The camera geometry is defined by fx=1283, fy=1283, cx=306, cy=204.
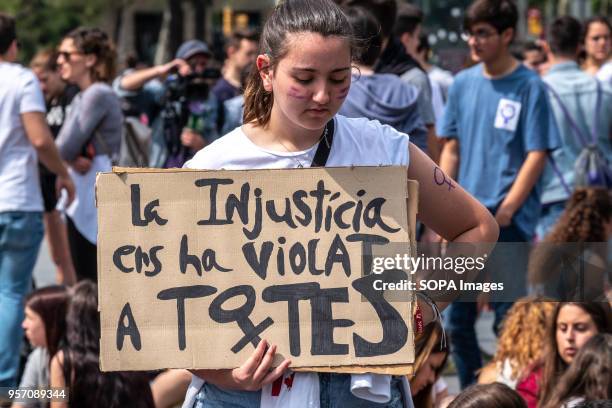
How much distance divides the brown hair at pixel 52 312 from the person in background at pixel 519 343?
1.91m

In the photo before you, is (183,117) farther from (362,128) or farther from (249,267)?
(249,267)

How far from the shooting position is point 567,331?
17.1 ft

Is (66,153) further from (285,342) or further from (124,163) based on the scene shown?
(285,342)

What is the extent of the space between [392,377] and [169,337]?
54 centimetres

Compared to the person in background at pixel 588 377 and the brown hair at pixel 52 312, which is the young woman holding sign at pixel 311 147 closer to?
the person in background at pixel 588 377

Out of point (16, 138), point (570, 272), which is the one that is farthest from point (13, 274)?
point (570, 272)

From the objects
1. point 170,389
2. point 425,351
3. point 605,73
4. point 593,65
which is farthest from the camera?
point 593,65

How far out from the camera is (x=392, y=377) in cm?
303

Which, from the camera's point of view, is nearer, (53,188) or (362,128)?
(362,128)

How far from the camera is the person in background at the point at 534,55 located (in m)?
13.5

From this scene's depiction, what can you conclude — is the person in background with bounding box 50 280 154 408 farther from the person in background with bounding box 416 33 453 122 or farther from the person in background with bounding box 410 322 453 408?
the person in background with bounding box 416 33 453 122

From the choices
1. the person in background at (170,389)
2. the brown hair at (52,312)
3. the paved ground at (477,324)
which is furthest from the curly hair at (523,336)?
the brown hair at (52,312)

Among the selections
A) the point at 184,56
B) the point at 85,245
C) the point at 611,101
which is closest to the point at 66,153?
the point at 85,245

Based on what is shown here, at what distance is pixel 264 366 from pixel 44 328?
319 cm
